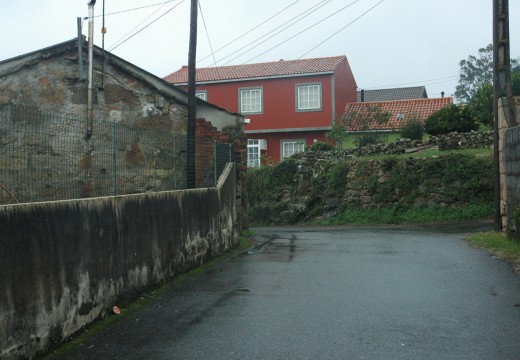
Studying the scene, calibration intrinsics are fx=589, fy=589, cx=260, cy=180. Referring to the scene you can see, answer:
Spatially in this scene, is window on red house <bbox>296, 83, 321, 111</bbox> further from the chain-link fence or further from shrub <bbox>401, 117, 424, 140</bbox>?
the chain-link fence

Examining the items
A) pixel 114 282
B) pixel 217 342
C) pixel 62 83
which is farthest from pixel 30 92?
pixel 217 342

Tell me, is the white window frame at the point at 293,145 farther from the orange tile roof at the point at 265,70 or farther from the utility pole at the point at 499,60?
the utility pole at the point at 499,60

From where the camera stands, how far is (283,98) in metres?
34.6

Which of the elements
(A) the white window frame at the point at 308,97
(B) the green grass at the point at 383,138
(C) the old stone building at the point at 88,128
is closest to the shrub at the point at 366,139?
(B) the green grass at the point at 383,138

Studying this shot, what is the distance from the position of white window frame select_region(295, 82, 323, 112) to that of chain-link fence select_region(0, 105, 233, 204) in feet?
78.7

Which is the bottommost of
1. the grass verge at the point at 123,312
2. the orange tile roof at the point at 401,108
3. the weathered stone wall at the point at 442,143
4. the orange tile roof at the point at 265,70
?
the grass verge at the point at 123,312

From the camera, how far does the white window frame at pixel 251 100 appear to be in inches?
1388

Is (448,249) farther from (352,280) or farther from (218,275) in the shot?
(218,275)

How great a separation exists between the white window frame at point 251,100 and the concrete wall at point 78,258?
25.7 meters

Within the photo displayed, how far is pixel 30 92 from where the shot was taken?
493 inches

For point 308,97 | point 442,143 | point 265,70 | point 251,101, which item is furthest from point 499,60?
point 265,70

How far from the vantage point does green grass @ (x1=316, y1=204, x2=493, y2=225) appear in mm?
20812

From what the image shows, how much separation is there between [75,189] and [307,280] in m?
3.64

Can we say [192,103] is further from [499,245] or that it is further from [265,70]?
[265,70]
